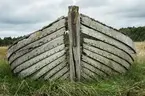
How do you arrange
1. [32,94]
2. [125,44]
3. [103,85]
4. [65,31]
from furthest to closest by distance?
[125,44] → [65,31] → [103,85] → [32,94]

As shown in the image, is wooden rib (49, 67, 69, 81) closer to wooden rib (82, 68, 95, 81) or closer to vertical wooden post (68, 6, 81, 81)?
vertical wooden post (68, 6, 81, 81)

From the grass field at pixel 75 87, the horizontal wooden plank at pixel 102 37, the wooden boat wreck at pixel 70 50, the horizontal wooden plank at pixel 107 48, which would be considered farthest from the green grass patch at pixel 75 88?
the horizontal wooden plank at pixel 102 37

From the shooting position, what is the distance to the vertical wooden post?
33.7 feet

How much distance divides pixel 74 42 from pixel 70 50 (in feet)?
0.64

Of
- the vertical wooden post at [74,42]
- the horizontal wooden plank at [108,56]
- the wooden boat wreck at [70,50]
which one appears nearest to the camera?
the vertical wooden post at [74,42]

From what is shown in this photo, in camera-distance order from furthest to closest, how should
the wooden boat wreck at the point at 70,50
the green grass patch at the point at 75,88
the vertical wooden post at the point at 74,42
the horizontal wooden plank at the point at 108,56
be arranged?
the horizontal wooden plank at the point at 108,56
the wooden boat wreck at the point at 70,50
the vertical wooden post at the point at 74,42
the green grass patch at the point at 75,88

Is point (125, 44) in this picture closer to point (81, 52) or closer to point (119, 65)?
point (119, 65)

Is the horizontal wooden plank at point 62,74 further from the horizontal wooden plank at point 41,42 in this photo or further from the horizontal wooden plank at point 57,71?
the horizontal wooden plank at point 41,42

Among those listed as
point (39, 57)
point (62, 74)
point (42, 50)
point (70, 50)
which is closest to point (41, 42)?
point (42, 50)

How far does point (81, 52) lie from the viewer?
10.5 m

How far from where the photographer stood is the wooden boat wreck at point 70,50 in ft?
34.1

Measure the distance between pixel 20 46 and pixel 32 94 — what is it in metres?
2.02

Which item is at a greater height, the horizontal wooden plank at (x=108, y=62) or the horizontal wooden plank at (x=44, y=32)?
the horizontal wooden plank at (x=44, y=32)

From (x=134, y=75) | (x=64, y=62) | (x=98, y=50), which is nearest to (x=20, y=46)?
(x=64, y=62)
